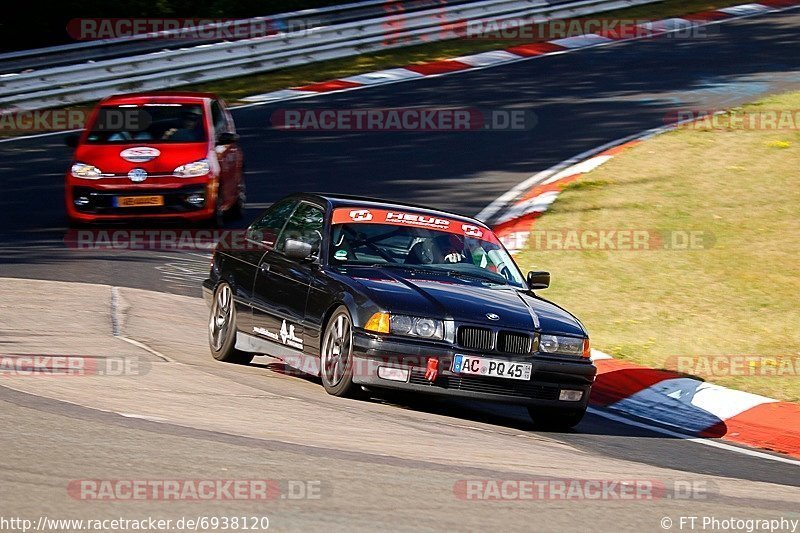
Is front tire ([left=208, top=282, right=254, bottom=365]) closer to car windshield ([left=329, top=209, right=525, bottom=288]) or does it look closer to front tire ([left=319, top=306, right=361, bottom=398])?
car windshield ([left=329, top=209, right=525, bottom=288])

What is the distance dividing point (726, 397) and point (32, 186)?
426 inches

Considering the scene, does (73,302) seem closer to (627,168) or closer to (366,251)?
(366,251)

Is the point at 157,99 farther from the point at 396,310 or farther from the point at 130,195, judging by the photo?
the point at 396,310

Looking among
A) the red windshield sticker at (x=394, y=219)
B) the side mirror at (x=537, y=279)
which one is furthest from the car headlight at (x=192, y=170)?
the side mirror at (x=537, y=279)

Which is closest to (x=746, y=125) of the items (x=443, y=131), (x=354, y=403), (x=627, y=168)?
(x=627, y=168)

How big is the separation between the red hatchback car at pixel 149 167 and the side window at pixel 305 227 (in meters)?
5.37

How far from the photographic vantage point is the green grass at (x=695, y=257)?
37.9 ft

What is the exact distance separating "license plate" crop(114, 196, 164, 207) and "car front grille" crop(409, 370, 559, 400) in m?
7.59

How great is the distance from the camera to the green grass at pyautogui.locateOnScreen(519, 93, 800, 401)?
1156cm

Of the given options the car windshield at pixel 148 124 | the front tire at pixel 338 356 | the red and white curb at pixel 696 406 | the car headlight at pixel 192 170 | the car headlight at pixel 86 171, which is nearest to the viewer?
the front tire at pixel 338 356

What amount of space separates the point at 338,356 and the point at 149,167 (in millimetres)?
7246

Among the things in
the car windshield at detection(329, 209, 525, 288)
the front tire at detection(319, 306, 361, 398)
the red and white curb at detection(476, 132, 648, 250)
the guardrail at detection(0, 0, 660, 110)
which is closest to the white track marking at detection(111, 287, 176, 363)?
the front tire at detection(319, 306, 361, 398)

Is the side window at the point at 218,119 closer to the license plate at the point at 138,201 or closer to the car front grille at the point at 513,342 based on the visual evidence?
the license plate at the point at 138,201

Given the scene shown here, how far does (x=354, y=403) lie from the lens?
8.68 metres
